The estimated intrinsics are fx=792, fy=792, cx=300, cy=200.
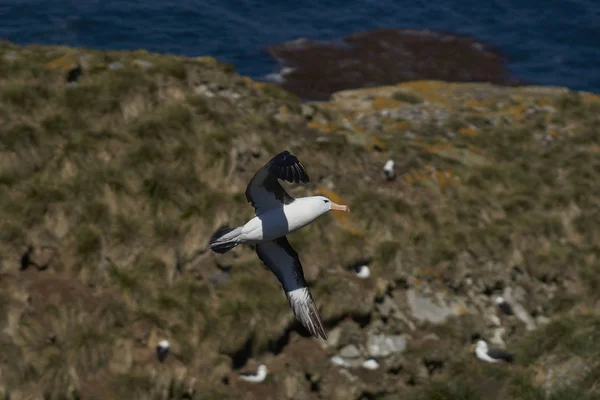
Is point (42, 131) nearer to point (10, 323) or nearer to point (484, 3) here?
point (10, 323)

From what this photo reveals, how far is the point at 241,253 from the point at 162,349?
2.40m

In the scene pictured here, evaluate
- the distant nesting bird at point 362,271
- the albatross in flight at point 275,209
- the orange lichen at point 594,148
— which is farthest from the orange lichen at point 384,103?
the albatross in flight at point 275,209

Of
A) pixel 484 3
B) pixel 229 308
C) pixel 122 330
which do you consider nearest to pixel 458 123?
pixel 229 308

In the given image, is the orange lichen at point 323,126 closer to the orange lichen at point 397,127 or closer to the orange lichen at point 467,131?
the orange lichen at point 397,127

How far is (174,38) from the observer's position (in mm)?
34594

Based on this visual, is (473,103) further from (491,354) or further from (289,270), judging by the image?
(289,270)

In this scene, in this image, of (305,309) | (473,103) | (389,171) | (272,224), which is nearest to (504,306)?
(389,171)

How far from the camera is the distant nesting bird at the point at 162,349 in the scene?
1140 cm

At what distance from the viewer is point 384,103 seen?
22438 millimetres

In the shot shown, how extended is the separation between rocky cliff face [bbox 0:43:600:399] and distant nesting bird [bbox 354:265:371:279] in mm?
76

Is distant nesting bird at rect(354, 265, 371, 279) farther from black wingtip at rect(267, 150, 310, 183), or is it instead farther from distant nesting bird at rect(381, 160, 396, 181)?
black wingtip at rect(267, 150, 310, 183)

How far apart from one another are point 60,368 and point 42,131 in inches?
181

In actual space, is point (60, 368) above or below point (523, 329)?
above

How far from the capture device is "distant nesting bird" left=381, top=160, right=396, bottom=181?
1617 centimetres
